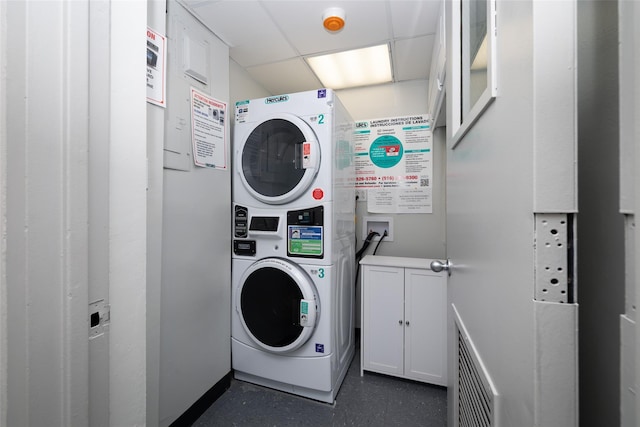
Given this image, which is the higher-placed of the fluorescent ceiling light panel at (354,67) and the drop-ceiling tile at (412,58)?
the fluorescent ceiling light panel at (354,67)

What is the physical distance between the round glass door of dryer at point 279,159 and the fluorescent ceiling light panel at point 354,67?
2.28ft

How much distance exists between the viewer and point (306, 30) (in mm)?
1471

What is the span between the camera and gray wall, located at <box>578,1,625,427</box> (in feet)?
1.15

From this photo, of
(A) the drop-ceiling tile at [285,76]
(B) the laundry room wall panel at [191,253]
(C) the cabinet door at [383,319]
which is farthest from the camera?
(A) the drop-ceiling tile at [285,76]

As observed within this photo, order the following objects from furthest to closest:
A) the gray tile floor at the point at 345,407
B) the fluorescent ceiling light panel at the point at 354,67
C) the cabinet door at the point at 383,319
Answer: the fluorescent ceiling light panel at the point at 354,67
the cabinet door at the point at 383,319
the gray tile floor at the point at 345,407

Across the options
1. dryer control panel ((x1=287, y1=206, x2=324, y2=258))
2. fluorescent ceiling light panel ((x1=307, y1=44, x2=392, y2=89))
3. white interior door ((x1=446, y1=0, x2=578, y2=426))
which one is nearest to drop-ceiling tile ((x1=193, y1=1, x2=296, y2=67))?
fluorescent ceiling light panel ((x1=307, y1=44, x2=392, y2=89))

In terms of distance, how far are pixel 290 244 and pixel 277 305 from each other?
372 millimetres

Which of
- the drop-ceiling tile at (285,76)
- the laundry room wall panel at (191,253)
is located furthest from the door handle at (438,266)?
the drop-ceiling tile at (285,76)

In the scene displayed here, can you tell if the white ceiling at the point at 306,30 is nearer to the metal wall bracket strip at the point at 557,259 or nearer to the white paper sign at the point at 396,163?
the white paper sign at the point at 396,163

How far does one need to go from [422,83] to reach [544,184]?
6.76 ft

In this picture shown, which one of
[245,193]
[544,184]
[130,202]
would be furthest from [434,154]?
[130,202]

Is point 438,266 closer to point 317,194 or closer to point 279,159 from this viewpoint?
point 317,194

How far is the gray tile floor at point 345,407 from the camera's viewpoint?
52.8 inches

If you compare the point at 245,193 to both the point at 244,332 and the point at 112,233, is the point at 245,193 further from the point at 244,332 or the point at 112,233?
the point at 112,233
